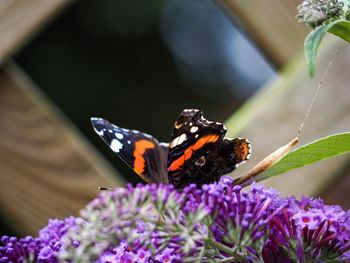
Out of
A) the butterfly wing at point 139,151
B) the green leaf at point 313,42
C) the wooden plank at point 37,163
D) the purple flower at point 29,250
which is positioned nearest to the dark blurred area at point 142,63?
the wooden plank at point 37,163

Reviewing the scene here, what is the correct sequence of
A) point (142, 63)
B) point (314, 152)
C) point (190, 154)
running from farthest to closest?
point (142, 63), point (190, 154), point (314, 152)

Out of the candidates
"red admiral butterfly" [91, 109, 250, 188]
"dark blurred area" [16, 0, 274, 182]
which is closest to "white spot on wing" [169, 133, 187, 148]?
"red admiral butterfly" [91, 109, 250, 188]

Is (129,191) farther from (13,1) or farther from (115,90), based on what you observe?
(115,90)

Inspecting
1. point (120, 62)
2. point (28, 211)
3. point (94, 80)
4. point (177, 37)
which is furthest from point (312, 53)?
point (177, 37)

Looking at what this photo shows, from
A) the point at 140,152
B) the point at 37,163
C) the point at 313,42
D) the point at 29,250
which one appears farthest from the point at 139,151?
the point at 37,163

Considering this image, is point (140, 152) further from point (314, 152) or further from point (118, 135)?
point (314, 152)

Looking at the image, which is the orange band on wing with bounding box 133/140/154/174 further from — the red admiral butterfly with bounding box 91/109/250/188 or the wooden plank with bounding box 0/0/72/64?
the wooden plank with bounding box 0/0/72/64

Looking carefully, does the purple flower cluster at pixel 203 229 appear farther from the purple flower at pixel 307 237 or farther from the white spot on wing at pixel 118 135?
the white spot on wing at pixel 118 135
